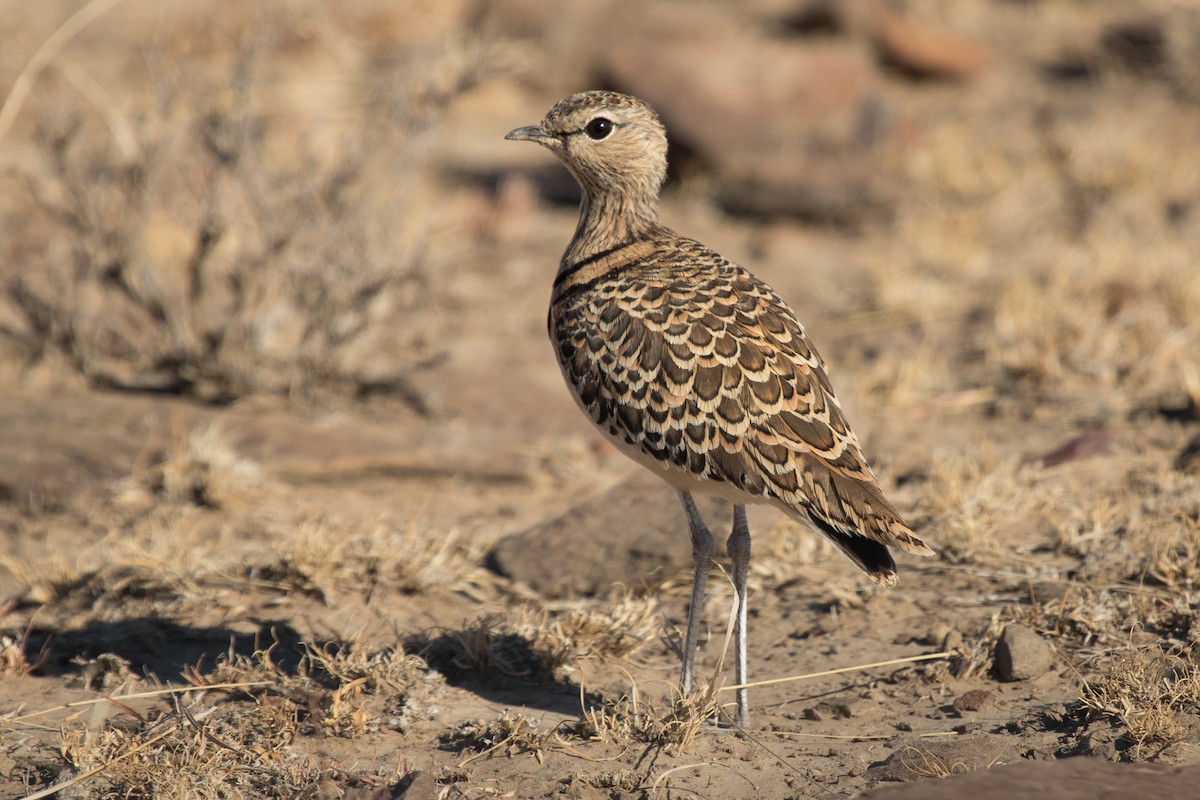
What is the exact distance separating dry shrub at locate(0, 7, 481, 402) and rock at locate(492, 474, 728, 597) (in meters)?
2.05

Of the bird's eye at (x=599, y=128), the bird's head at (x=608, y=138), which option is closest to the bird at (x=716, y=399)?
the bird's head at (x=608, y=138)

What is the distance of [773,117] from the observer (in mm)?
10500

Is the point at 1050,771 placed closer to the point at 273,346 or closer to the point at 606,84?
the point at 273,346

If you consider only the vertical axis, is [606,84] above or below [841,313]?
above

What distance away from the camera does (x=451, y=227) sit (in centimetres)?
970

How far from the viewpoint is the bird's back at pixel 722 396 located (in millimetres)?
3877

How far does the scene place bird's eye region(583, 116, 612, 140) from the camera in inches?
189

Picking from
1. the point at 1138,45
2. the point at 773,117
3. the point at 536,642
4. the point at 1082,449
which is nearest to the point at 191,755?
the point at 536,642

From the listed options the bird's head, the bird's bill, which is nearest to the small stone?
the bird's head

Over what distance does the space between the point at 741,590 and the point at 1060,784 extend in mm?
1376

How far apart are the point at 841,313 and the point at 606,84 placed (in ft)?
12.5

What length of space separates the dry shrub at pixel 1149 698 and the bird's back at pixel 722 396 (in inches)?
27.2

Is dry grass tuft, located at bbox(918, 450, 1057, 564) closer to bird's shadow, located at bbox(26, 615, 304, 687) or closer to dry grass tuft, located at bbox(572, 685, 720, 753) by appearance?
dry grass tuft, located at bbox(572, 685, 720, 753)

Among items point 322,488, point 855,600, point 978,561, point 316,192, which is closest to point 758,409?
point 855,600
